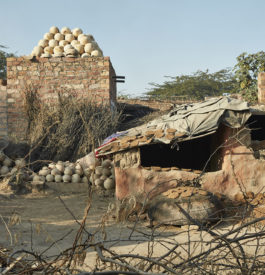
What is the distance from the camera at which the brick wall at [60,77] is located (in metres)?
10.6

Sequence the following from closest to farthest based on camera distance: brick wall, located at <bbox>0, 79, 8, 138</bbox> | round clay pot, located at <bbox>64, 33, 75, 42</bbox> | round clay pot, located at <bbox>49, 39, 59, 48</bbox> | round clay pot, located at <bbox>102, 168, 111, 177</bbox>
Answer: round clay pot, located at <bbox>102, 168, 111, 177</bbox>, brick wall, located at <bbox>0, 79, 8, 138</bbox>, round clay pot, located at <bbox>49, 39, 59, 48</bbox>, round clay pot, located at <bbox>64, 33, 75, 42</bbox>

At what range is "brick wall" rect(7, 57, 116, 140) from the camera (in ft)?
34.9

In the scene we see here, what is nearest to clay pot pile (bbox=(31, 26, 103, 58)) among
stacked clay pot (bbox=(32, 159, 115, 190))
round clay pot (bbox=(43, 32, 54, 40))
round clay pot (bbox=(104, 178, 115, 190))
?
round clay pot (bbox=(43, 32, 54, 40))

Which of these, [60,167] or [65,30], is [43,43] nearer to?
[65,30]

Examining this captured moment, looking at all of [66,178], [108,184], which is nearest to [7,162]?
[66,178]

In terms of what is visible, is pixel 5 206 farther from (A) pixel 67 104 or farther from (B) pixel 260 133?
(B) pixel 260 133

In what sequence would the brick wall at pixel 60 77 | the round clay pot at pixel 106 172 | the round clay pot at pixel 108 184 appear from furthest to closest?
the brick wall at pixel 60 77, the round clay pot at pixel 106 172, the round clay pot at pixel 108 184

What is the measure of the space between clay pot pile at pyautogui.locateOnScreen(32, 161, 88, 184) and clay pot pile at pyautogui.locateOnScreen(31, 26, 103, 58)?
371 centimetres

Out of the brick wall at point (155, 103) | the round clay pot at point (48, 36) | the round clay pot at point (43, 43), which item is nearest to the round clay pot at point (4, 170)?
the round clay pot at point (43, 43)

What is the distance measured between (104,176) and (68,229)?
284cm

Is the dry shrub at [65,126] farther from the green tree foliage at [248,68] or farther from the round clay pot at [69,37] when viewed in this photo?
the green tree foliage at [248,68]

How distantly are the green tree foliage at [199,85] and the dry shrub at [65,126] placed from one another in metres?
14.0

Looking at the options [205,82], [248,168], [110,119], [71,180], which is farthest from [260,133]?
[205,82]

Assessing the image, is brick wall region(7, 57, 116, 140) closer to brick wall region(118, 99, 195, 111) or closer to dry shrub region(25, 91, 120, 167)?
dry shrub region(25, 91, 120, 167)
